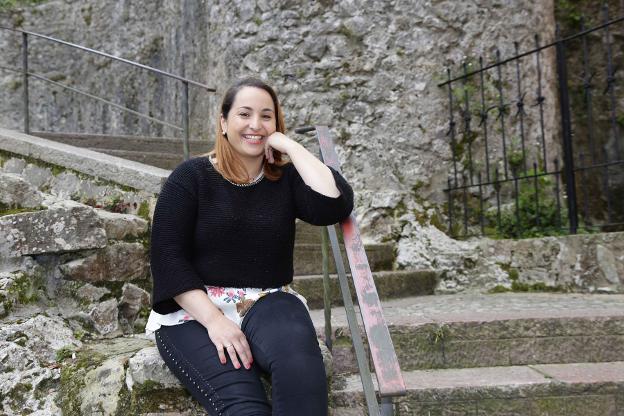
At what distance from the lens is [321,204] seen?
1.80m

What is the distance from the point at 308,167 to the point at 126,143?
316 cm

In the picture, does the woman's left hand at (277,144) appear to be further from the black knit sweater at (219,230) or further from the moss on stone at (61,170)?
the moss on stone at (61,170)

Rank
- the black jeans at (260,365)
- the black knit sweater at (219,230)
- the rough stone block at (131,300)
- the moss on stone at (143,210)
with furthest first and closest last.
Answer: the moss on stone at (143,210), the rough stone block at (131,300), the black knit sweater at (219,230), the black jeans at (260,365)

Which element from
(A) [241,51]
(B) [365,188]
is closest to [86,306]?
(B) [365,188]

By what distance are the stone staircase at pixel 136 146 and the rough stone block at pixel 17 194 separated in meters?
1.66

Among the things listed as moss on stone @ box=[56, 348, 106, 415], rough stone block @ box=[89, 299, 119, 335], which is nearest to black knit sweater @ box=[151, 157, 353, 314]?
moss on stone @ box=[56, 348, 106, 415]

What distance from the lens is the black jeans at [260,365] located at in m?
1.49

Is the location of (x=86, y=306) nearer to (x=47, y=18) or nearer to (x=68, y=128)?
(x=68, y=128)

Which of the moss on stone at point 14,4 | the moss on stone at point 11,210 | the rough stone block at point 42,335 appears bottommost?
the rough stone block at point 42,335

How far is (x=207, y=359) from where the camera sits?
1.58m

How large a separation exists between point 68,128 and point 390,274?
541 centimetres

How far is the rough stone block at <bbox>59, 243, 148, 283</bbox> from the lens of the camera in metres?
2.30

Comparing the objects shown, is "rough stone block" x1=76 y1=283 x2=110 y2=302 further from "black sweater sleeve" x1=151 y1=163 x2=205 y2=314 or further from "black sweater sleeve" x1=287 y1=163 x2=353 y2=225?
"black sweater sleeve" x1=287 y1=163 x2=353 y2=225

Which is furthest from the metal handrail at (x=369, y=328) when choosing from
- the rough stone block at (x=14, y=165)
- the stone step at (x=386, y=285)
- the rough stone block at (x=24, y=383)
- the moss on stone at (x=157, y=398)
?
the rough stone block at (x=14, y=165)
